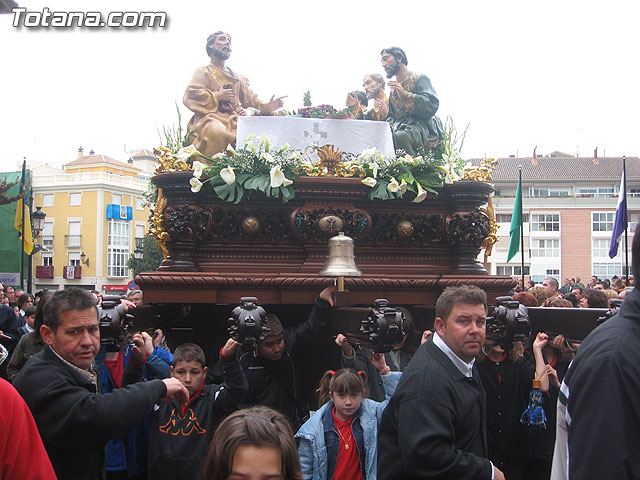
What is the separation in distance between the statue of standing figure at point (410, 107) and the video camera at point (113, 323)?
3475 mm

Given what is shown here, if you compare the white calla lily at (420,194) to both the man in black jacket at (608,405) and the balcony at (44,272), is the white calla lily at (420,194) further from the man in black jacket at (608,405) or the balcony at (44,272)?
the balcony at (44,272)

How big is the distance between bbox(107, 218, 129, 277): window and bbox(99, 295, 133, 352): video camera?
171 ft

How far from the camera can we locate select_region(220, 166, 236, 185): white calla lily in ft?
17.5

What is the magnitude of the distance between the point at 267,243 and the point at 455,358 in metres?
2.82

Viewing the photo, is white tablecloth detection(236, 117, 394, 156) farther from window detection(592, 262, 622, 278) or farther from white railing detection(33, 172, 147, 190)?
white railing detection(33, 172, 147, 190)

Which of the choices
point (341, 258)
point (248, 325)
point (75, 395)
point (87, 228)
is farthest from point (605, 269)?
point (75, 395)

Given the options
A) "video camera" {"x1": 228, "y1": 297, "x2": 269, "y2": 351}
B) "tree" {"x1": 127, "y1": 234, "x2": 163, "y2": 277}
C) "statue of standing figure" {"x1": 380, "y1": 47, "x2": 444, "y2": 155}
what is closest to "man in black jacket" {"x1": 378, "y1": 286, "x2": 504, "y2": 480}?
"video camera" {"x1": 228, "y1": 297, "x2": 269, "y2": 351}

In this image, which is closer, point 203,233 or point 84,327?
point 84,327

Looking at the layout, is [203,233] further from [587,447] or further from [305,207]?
[587,447]

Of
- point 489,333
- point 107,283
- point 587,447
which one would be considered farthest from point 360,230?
point 107,283

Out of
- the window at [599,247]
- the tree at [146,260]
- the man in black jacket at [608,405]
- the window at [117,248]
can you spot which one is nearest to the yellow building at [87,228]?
the window at [117,248]

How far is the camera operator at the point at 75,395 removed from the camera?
2840mm

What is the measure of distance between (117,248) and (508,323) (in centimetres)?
5418

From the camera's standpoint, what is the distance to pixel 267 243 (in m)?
5.76
